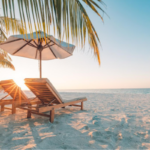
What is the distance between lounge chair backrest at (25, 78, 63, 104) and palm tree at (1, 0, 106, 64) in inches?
72.5

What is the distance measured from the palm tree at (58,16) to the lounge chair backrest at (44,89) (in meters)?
1.84

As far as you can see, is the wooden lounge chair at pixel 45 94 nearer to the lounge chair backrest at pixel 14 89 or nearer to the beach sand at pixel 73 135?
the beach sand at pixel 73 135

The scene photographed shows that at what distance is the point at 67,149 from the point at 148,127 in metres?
1.97

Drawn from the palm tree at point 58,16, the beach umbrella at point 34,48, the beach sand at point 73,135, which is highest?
the beach umbrella at point 34,48

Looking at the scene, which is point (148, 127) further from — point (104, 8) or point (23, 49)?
point (23, 49)

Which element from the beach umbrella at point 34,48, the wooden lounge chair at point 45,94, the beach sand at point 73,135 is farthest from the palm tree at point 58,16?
the beach umbrella at point 34,48

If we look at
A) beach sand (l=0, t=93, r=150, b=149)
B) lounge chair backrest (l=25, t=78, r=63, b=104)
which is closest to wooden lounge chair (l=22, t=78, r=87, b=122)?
lounge chair backrest (l=25, t=78, r=63, b=104)

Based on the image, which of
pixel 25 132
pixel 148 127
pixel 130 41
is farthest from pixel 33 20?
pixel 130 41

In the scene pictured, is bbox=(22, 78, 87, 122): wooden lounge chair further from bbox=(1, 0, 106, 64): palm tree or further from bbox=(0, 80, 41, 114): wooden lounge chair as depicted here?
bbox=(1, 0, 106, 64): palm tree

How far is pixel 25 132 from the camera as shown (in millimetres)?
2223

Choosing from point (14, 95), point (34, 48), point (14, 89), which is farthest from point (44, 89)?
point (34, 48)

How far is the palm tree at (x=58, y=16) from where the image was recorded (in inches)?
33.7

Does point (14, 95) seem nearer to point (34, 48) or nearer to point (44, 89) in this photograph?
point (44, 89)

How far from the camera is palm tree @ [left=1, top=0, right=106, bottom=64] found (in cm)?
86
